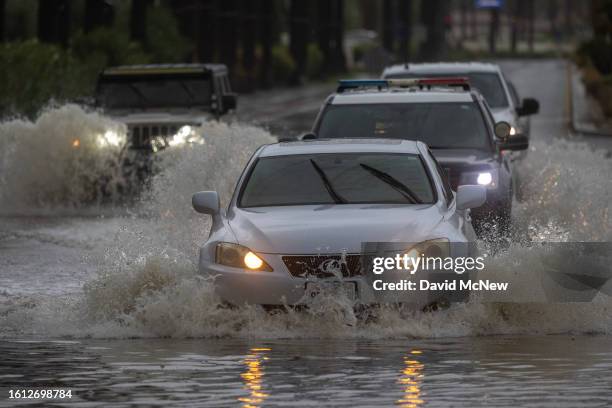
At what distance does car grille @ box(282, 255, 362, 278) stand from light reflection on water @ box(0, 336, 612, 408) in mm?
439

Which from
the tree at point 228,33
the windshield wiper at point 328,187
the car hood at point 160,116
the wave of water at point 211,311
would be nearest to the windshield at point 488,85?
the car hood at point 160,116

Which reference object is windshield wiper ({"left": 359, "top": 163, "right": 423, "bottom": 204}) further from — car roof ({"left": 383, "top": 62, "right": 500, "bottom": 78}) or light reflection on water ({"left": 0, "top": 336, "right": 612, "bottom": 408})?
car roof ({"left": 383, "top": 62, "right": 500, "bottom": 78})

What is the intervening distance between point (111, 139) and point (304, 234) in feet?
45.7

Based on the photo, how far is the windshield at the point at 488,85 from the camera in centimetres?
2666

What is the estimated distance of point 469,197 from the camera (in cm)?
1375

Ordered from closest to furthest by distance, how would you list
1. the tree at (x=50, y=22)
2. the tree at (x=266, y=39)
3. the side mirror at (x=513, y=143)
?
the side mirror at (x=513, y=143) → the tree at (x=50, y=22) → the tree at (x=266, y=39)

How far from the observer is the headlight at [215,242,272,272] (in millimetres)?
12617

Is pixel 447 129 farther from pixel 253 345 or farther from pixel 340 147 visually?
pixel 253 345

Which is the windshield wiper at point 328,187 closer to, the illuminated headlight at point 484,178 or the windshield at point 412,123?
the illuminated headlight at point 484,178

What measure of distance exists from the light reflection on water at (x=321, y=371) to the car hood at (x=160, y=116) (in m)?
13.9

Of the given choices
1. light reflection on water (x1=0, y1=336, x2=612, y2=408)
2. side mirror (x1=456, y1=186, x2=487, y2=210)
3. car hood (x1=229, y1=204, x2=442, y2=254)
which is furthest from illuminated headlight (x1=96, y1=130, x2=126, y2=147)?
light reflection on water (x1=0, y1=336, x2=612, y2=408)

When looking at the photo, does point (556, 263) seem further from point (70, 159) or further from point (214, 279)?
point (70, 159)

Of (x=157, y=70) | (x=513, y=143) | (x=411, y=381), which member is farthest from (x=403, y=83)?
(x=411, y=381)

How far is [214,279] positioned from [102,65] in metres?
38.7
